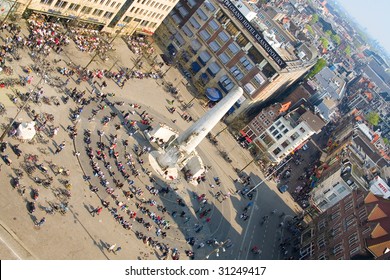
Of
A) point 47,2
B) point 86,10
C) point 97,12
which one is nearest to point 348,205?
point 97,12

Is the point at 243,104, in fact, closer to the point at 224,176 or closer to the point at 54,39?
the point at 224,176

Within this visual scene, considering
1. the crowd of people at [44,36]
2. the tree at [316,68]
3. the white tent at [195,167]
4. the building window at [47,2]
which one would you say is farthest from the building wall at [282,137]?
the tree at [316,68]

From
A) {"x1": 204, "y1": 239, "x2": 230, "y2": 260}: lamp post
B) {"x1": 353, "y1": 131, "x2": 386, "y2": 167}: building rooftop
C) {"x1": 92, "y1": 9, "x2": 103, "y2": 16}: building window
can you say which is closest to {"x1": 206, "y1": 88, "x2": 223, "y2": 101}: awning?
{"x1": 92, "y1": 9, "x2": 103, "y2": 16}: building window

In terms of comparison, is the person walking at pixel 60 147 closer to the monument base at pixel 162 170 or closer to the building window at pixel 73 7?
the monument base at pixel 162 170

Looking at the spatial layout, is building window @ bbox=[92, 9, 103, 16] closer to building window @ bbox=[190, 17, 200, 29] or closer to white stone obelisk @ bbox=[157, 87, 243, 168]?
building window @ bbox=[190, 17, 200, 29]

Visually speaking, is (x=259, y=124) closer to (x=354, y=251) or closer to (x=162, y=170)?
(x=162, y=170)

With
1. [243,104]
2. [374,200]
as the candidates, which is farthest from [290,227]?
[243,104]
